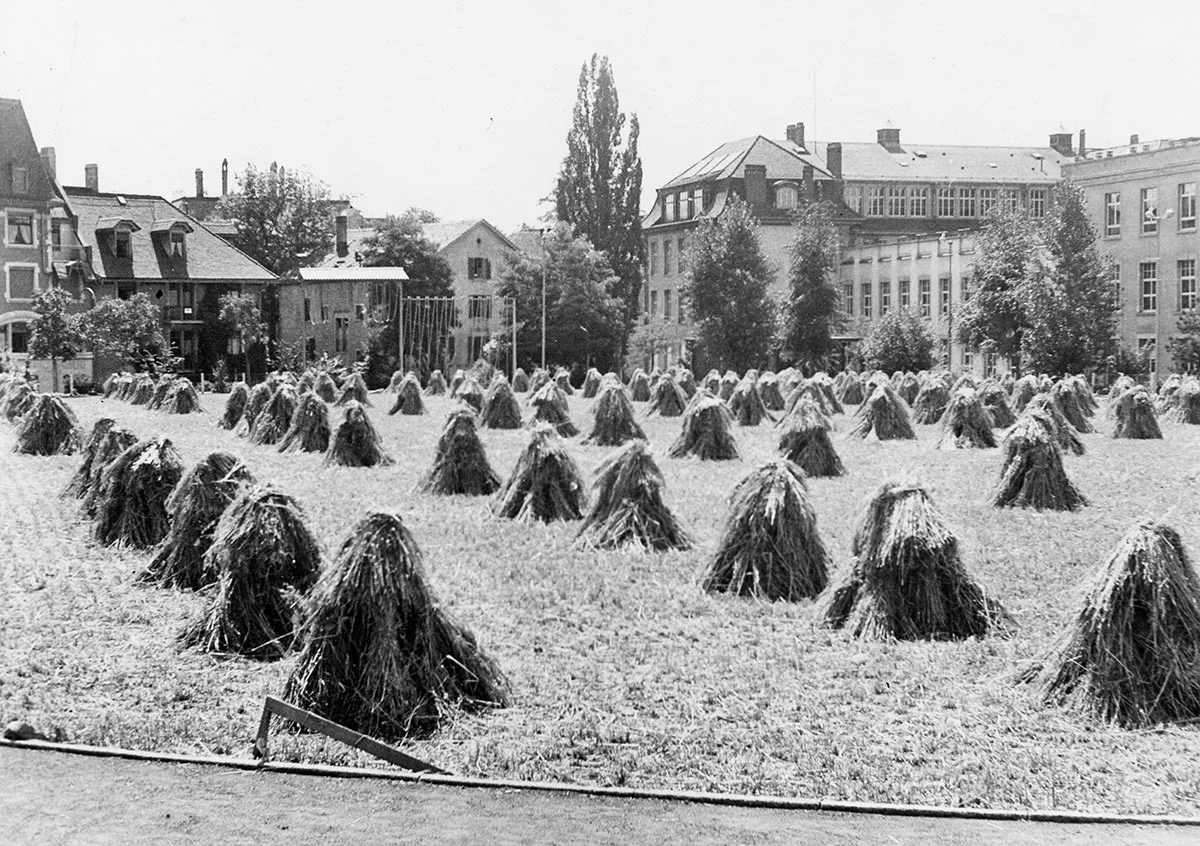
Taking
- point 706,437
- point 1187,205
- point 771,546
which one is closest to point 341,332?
point 1187,205

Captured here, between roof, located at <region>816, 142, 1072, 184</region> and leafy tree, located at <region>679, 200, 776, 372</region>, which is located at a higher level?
roof, located at <region>816, 142, 1072, 184</region>

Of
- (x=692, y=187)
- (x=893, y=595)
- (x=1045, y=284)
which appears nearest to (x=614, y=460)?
(x=893, y=595)

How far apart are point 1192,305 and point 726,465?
42166 mm

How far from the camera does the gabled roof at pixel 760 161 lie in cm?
8031

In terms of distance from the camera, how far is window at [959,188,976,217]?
85.1 m

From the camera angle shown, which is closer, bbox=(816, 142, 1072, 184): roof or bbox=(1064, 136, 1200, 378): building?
bbox=(1064, 136, 1200, 378): building

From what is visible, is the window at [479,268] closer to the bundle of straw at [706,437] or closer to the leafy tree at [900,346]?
the leafy tree at [900,346]

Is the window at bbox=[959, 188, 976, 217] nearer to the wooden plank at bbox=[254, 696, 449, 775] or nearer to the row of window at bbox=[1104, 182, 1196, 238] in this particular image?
the row of window at bbox=[1104, 182, 1196, 238]

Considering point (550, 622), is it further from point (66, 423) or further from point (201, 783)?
point (66, 423)

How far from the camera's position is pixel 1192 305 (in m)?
58.8

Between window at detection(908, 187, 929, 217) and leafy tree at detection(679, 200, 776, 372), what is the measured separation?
23.0 m

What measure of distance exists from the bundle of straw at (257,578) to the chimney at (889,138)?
8137 centimetres

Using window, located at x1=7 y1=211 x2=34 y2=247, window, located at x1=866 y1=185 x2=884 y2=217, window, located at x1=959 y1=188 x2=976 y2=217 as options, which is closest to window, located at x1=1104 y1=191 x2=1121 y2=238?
window, located at x1=866 y1=185 x2=884 y2=217

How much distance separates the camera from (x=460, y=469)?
19.5 m
